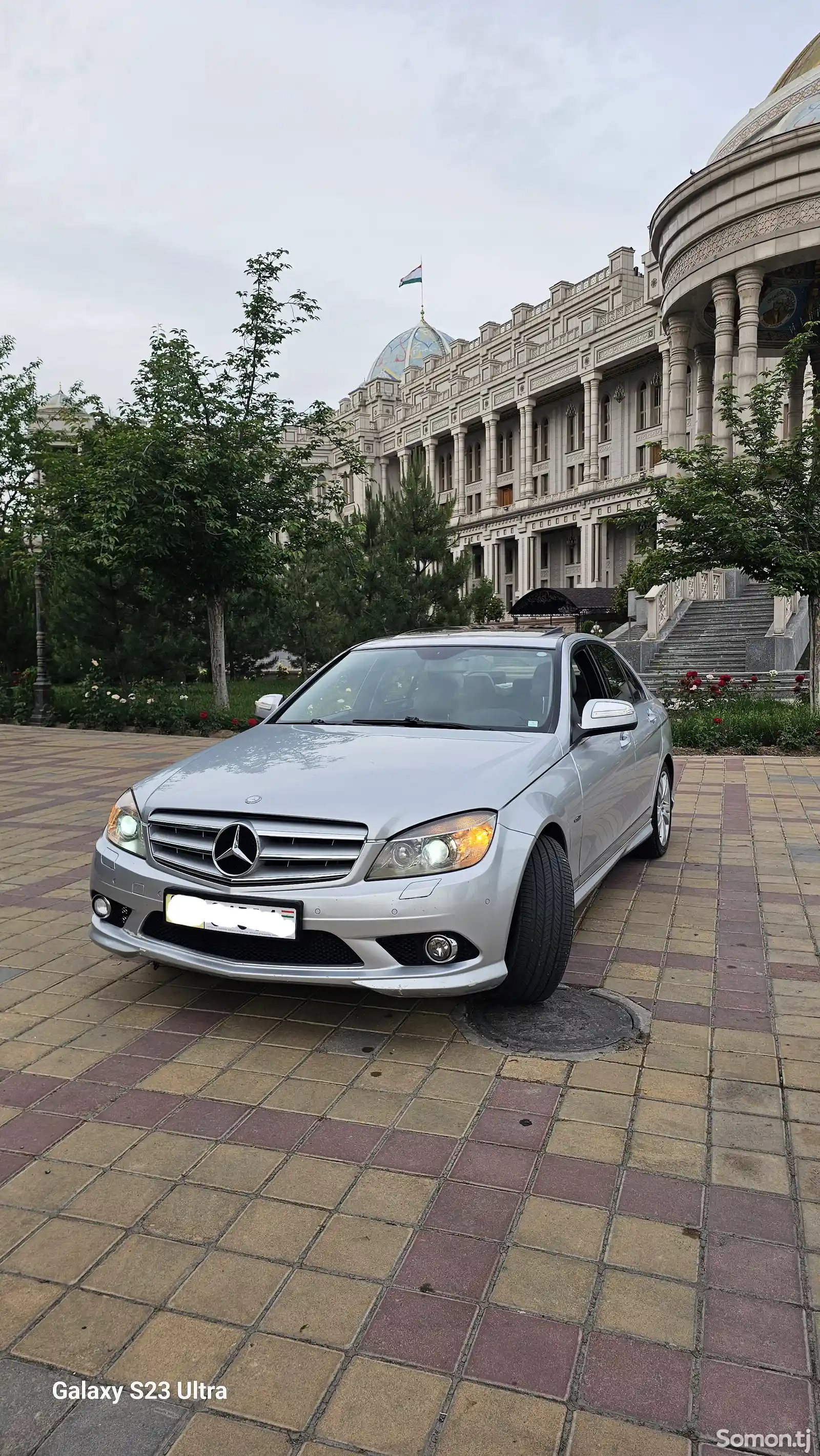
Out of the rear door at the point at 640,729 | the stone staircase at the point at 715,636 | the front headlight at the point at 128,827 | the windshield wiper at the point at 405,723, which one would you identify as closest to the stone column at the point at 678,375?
the stone staircase at the point at 715,636

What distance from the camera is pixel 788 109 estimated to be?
33781 mm

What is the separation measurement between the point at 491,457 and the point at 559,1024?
62038 millimetres

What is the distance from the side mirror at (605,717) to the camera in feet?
15.2

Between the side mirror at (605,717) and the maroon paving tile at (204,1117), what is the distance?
2309 millimetres

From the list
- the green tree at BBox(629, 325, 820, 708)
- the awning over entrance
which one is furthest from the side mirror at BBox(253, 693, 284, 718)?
the awning over entrance

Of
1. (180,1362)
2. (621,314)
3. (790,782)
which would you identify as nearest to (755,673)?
(790,782)

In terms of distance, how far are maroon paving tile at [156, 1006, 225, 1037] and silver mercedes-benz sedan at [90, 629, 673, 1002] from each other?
0.33 m

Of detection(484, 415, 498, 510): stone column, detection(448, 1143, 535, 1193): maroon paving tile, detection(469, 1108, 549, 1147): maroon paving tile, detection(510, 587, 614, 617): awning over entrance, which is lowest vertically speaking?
detection(448, 1143, 535, 1193): maroon paving tile

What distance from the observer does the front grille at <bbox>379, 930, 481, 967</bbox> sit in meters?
3.52

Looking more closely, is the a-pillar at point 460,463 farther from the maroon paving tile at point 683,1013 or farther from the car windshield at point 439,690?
the maroon paving tile at point 683,1013

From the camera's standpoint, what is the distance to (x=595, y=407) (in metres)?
52.3

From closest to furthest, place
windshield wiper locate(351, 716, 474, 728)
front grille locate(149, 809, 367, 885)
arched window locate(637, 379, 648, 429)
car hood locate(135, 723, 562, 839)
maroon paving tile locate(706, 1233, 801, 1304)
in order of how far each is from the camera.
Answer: maroon paving tile locate(706, 1233, 801, 1304)
front grille locate(149, 809, 367, 885)
car hood locate(135, 723, 562, 839)
windshield wiper locate(351, 716, 474, 728)
arched window locate(637, 379, 648, 429)

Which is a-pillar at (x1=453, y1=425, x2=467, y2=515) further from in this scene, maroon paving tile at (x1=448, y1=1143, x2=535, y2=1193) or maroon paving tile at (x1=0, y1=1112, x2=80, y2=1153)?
maroon paving tile at (x1=448, y1=1143, x2=535, y2=1193)

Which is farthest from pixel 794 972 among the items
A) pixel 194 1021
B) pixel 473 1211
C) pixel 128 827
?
pixel 128 827
